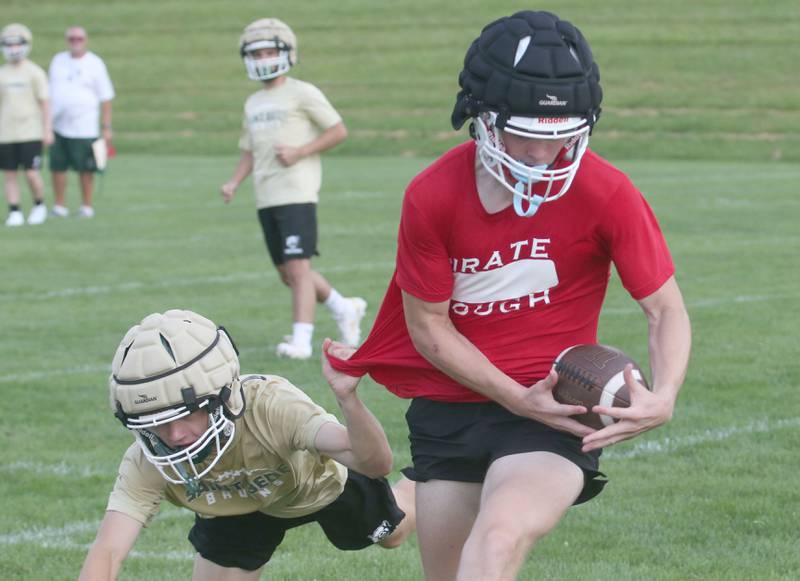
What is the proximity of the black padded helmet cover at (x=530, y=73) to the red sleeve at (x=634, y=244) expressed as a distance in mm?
280

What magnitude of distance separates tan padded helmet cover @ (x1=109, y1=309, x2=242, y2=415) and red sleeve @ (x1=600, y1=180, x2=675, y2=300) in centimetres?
122

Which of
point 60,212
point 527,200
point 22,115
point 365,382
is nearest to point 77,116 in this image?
point 22,115

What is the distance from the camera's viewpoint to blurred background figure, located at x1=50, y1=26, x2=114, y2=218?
743 inches

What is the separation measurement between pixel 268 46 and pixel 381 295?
287 cm

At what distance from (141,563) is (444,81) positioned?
111 feet

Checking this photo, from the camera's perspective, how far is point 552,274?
4.55 m

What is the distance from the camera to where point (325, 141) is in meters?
10.2

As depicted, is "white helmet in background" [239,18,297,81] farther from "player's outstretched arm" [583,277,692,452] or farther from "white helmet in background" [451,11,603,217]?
"player's outstretched arm" [583,277,692,452]

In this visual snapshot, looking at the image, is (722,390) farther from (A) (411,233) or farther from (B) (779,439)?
(A) (411,233)

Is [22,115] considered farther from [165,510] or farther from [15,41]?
[165,510]

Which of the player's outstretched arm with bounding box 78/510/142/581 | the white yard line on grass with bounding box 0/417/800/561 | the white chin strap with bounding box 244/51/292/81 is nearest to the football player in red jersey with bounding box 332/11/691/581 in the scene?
the player's outstretched arm with bounding box 78/510/142/581

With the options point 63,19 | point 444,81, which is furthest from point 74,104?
point 63,19

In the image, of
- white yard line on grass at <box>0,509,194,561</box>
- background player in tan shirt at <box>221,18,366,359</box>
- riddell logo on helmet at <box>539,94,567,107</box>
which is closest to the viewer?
riddell logo on helmet at <box>539,94,567,107</box>

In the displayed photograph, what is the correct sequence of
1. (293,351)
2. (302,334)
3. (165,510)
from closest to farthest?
(165,510) < (293,351) < (302,334)
